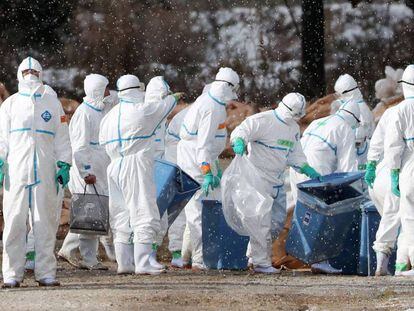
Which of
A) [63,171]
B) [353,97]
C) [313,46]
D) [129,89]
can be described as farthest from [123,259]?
[313,46]

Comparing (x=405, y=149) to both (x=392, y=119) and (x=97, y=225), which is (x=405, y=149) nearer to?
(x=392, y=119)

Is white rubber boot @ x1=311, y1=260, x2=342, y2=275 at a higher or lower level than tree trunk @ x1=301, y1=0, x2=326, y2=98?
lower

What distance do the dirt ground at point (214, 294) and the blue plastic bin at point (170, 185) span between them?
957 millimetres

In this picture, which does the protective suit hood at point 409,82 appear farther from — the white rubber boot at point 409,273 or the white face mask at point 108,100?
the white face mask at point 108,100

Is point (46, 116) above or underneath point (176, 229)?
above

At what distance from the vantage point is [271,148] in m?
15.1

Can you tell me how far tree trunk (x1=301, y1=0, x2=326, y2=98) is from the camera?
2641 cm

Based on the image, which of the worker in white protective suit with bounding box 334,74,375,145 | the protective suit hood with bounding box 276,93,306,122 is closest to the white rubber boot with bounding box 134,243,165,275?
the protective suit hood with bounding box 276,93,306,122

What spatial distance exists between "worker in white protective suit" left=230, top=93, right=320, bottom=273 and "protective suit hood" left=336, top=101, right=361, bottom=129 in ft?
4.70

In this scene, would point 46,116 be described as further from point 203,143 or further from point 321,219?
point 321,219

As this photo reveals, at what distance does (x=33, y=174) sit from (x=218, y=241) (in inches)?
117

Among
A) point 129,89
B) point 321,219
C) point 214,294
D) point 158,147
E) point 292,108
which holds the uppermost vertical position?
point 129,89

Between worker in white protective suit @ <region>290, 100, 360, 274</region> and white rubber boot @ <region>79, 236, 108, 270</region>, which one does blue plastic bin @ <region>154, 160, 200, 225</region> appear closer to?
white rubber boot @ <region>79, 236, 108, 270</region>

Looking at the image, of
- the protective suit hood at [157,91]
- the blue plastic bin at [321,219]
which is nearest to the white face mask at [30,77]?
the protective suit hood at [157,91]
